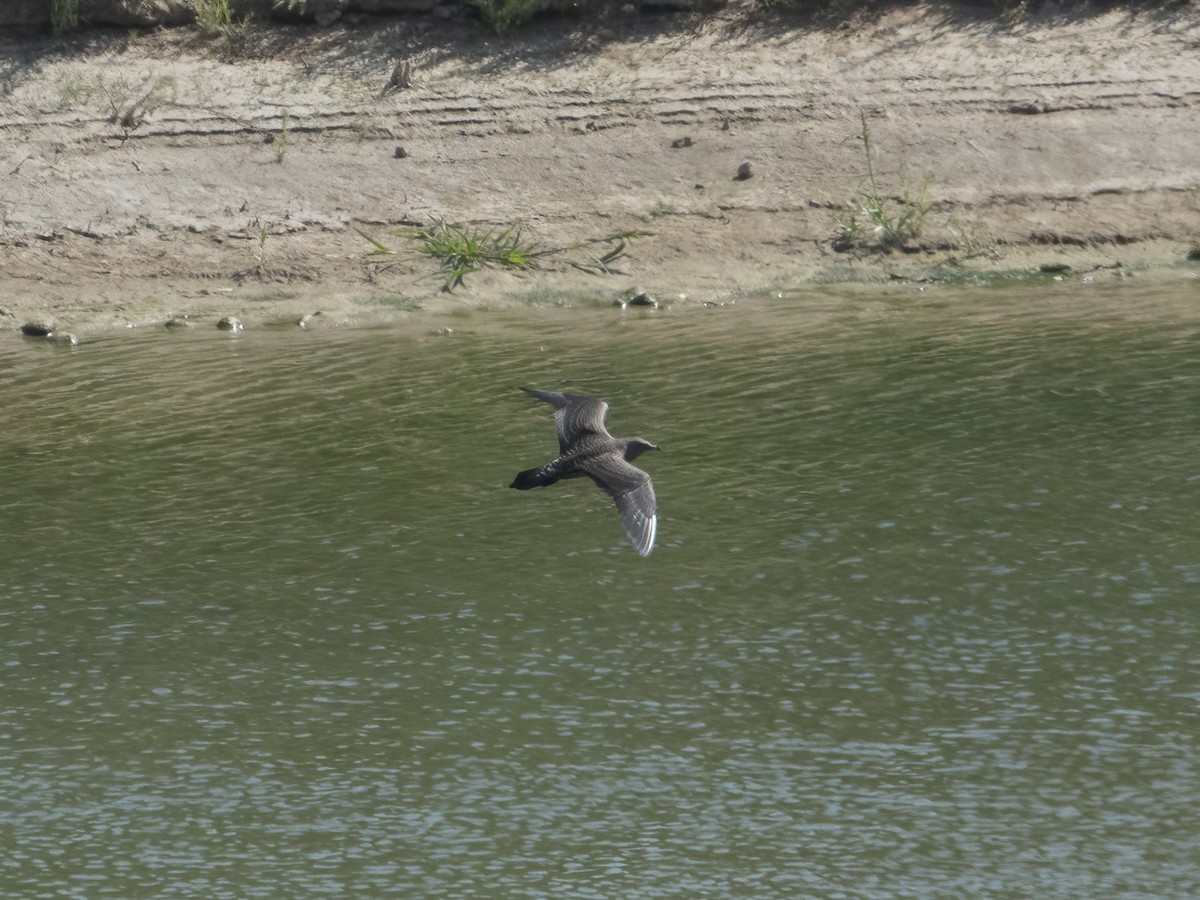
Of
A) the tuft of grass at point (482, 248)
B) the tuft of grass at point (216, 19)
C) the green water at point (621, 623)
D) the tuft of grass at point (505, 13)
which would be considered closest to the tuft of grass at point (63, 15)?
the tuft of grass at point (216, 19)

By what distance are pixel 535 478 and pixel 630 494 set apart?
53cm

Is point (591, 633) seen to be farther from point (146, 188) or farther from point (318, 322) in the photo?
point (146, 188)

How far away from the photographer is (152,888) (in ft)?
22.7

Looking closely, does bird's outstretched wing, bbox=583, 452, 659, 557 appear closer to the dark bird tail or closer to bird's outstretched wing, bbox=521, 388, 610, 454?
the dark bird tail

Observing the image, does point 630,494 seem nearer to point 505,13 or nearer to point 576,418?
point 576,418

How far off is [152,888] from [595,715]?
1.97m

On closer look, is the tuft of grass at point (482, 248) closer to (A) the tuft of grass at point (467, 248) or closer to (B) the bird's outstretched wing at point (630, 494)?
(A) the tuft of grass at point (467, 248)

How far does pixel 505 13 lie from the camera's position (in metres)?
17.7

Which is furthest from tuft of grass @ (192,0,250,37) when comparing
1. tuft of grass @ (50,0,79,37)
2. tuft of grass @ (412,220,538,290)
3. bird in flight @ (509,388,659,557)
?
bird in flight @ (509,388,659,557)

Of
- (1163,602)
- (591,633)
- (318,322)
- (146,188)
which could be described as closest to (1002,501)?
(1163,602)

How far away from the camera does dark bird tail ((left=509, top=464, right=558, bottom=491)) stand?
8.58 m

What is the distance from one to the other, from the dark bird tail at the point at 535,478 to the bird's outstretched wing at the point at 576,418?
0.43 m

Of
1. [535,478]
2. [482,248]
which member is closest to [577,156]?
[482,248]

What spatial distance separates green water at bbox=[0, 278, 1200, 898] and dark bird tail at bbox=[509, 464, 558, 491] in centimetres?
69
